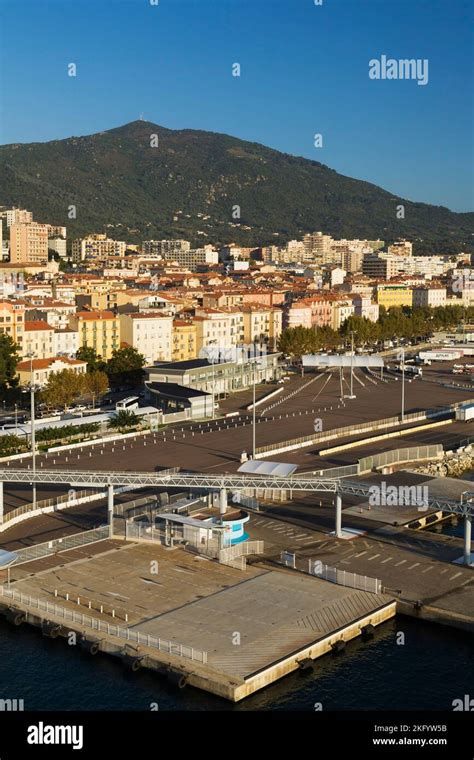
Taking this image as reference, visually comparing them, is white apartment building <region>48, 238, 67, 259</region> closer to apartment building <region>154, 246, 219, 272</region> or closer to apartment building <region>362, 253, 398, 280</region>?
apartment building <region>154, 246, 219, 272</region>

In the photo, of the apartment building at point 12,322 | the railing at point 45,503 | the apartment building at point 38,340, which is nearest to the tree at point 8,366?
the apartment building at point 12,322

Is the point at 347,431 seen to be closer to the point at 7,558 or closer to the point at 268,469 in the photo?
the point at 268,469

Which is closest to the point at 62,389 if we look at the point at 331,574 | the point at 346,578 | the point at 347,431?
the point at 347,431

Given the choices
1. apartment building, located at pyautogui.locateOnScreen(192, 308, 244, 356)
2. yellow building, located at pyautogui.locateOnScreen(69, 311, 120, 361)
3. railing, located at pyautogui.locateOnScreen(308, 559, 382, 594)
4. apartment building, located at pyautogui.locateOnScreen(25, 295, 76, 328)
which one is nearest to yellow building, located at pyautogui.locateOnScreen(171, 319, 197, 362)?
apartment building, located at pyautogui.locateOnScreen(192, 308, 244, 356)

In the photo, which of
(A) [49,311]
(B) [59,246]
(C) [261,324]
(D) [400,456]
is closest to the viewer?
(D) [400,456]

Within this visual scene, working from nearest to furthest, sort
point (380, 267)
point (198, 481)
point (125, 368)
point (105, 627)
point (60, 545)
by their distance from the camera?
point (105, 627)
point (60, 545)
point (198, 481)
point (125, 368)
point (380, 267)

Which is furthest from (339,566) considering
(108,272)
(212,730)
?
(108,272)

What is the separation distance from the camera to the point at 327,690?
19625mm

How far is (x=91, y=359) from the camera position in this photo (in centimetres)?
6166

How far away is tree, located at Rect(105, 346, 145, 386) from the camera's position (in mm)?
61125

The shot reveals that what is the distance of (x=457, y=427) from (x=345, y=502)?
17506mm

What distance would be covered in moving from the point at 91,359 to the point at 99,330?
21.5 ft

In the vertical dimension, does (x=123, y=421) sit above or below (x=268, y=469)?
above

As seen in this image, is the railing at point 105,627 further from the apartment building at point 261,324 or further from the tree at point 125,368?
the apartment building at point 261,324
